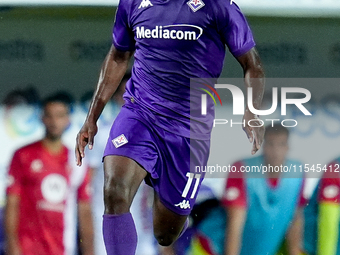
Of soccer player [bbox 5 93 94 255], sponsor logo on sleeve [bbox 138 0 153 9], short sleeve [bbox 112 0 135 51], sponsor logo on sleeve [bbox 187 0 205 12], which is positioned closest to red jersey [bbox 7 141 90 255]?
soccer player [bbox 5 93 94 255]

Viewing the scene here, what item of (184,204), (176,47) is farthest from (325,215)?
(176,47)

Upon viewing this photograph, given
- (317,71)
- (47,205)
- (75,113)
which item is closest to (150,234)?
(47,205)

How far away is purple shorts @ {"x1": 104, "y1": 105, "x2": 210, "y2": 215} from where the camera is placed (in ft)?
9.82

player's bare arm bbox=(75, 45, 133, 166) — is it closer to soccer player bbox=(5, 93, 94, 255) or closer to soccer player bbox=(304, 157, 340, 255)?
soccer player bbox=(5, 93, 94, 255)

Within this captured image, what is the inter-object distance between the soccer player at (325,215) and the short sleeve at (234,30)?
5.10 ft

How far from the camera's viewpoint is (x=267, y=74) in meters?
4.27

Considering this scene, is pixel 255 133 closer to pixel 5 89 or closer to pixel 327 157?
pixel 327 157

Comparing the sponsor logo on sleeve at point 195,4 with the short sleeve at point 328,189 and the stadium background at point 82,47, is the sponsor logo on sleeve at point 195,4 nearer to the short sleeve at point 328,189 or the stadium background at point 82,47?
the stadium background at point 82,47

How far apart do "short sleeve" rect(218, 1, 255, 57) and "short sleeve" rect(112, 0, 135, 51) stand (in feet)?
1.79

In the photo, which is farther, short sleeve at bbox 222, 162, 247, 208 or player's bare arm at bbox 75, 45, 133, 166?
short sleeve at bbox 222, 162, 247, 208

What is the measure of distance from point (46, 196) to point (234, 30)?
192 centimetres

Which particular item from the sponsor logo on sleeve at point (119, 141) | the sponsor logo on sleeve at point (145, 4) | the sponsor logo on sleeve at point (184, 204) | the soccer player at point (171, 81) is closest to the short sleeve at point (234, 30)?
the soccer player at point (171, 81)

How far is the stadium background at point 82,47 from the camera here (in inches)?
161

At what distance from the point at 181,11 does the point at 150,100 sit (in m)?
0.51
